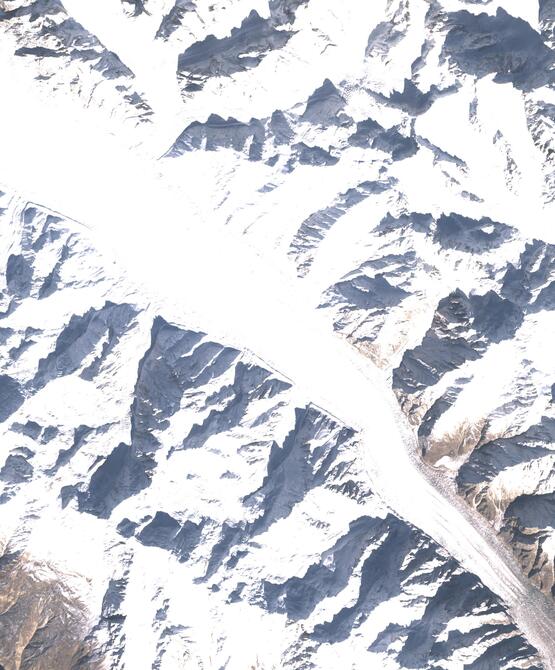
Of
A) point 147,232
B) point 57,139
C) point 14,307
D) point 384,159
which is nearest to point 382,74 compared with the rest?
point 384,159

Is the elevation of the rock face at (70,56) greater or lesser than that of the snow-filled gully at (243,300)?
greater

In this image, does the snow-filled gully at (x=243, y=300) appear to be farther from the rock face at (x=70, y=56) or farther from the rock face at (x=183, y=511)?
the rock face at (x=70, y=56)

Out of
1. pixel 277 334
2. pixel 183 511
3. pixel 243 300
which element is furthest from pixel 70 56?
pixel 183 511

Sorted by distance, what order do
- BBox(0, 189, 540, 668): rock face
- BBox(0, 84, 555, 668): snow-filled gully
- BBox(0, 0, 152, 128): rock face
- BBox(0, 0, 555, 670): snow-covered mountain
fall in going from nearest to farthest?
BBox(0, 189, 540, 668): rock face < BBox(0, 0, 555, 670): snow-covered mountain < BBox(0, 84, 555, 668): snow-filled gully < BBox(0, 0, 152, 128): rock face

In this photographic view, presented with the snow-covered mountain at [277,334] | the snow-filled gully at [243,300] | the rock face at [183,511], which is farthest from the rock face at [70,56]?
the rock face at [183,511]

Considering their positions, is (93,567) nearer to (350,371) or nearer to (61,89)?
(350,371)

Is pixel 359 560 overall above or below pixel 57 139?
below

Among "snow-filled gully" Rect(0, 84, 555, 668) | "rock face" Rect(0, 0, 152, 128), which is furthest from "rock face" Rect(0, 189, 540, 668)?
"rock face" Rect(0, 0, 152, 128)

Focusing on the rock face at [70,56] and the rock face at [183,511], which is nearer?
the rock face at [183,511]

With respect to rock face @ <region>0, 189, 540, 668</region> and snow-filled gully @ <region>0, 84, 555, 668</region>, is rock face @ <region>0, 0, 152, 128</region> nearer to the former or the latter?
snow-filled gully @ <region>0, 84, 555, 668</region>
